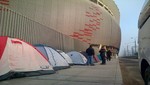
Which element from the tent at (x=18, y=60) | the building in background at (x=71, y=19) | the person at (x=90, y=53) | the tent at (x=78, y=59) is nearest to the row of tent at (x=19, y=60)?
the tent at (x=18, y=60)

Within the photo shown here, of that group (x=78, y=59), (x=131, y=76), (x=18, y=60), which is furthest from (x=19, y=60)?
(x=78, y=59)

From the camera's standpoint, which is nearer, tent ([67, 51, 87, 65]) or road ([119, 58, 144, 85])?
road ([119, 58, 144, 85])

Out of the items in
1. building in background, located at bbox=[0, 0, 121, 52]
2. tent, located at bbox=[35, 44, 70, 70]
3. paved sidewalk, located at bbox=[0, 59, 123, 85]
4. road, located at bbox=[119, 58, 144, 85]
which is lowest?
road, located at bbox=[119, 58, 144, 85]

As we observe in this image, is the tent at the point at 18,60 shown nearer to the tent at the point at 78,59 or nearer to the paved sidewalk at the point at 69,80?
the paved sidewalk at the point at 69,80

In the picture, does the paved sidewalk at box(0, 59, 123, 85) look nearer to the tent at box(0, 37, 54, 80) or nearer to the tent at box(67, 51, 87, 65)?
the tent at box(0, 37, 54, 80)

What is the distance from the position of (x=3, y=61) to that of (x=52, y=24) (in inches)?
1752

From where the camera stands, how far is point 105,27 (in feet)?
238

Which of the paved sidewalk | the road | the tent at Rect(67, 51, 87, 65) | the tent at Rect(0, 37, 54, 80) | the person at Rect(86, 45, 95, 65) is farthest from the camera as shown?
the tent at Rect(67, 51, 87, 65)

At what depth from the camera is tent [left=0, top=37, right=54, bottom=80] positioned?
30.1 ft

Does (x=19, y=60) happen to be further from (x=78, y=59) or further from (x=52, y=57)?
(x=78, y=59)

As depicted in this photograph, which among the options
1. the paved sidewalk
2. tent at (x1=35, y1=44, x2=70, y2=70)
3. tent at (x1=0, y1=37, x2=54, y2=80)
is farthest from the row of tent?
tent at (x1=35, y1=44, x2=70, y2=70)

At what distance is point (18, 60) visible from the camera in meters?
9.84

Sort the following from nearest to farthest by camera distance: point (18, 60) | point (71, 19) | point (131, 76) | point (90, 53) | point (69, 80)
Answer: point (69, 80), point (18, 60), point (131, 76), point (90, 53), point (71, 19)

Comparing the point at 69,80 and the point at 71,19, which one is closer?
the point at 69,80
